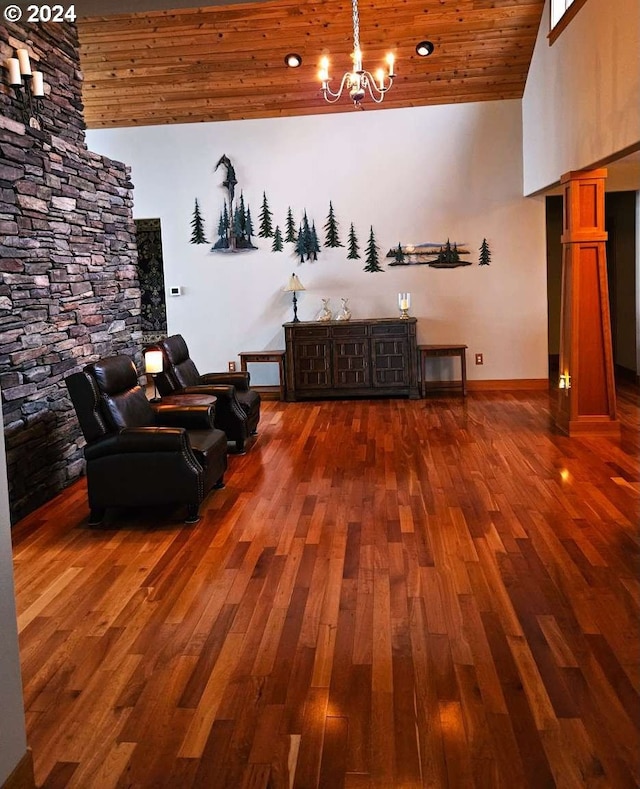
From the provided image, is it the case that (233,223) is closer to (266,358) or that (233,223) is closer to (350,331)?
(266,358)

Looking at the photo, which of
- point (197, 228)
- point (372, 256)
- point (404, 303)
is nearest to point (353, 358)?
point (404, 303)

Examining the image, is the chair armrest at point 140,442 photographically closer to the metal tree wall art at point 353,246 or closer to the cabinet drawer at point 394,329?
the cabinet drawer at point 394,329

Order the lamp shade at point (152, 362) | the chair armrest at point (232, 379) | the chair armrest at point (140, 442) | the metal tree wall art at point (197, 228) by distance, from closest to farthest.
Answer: the chair armrest at point (140, 442) → the lamp shade at point (152, 362) → the chair armrest at point (232, 379) → the metal tree wall art at point (197, 228)

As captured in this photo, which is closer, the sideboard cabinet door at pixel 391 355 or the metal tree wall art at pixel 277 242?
the sideboard cabinet door at pixel 391 355

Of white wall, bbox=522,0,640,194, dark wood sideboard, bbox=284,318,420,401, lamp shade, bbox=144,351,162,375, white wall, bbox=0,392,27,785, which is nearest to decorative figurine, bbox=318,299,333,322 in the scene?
dark wood sideboard, bbox=284,318,420,401

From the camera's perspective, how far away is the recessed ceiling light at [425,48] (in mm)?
7457

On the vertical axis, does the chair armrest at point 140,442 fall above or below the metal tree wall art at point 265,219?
below

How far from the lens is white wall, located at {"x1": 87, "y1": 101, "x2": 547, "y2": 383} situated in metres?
8.62

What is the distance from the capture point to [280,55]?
7.59 meters

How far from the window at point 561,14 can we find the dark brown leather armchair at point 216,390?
161 inches

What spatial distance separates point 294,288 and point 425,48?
2.86 metres

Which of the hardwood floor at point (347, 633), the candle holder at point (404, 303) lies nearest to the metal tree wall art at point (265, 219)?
the candle holder at point (404, 303)

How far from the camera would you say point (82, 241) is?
5.79m

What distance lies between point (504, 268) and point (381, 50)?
2805 mm
